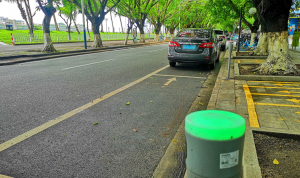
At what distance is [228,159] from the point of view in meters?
1.44

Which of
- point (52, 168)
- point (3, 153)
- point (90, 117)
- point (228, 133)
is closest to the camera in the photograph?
point (228, 133)

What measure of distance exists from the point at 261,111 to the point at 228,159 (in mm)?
2933

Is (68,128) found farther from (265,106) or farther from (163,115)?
(265,106)

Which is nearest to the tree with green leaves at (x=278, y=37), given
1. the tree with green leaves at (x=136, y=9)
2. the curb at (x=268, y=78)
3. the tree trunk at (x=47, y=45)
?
the curb at (x=268, y=78)

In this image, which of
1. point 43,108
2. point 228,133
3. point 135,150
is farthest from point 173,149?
point 43,108

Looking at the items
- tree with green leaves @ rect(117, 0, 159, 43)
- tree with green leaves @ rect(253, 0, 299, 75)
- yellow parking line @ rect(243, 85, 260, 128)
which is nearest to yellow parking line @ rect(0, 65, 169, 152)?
yellow parking line @ rect(243, 85, 260, 128)

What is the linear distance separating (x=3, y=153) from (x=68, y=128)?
3.01 ft

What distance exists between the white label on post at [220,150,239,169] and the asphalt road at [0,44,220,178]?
1176 mm

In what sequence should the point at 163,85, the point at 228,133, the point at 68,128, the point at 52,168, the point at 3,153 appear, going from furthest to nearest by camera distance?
the point at 163,85, the point at 68,128, the point at 3,153, the point at 52,168, the point at 228,133

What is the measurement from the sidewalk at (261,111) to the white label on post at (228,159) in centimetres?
81

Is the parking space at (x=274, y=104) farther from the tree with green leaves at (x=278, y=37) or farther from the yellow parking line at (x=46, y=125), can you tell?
the yellow parking line at (x=46, y=125)

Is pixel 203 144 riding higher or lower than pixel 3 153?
higher

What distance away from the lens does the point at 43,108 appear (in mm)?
4410

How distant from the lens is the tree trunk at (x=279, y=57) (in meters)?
7.23
